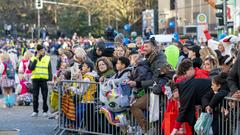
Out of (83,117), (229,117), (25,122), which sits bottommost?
(25,122)

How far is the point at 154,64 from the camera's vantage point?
33.8 feet

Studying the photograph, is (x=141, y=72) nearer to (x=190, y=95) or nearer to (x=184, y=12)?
(x=190, y=95)

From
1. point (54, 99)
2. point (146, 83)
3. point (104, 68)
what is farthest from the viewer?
point (54, 99)

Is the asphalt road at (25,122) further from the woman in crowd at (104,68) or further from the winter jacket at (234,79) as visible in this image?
the winter jacket at (234,79)

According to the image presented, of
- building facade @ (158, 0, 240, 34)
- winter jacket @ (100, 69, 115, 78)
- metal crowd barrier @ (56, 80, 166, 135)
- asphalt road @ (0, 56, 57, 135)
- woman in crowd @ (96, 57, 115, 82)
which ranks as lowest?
asphalt road @ (0, 56, 57, 135)

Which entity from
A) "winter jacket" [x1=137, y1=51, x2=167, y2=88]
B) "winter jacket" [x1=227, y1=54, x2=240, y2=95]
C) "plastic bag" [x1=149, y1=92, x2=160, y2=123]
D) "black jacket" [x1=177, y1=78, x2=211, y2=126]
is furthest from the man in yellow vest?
"winter jacket" [x1=227, y1=54, x2=240, y2=95]

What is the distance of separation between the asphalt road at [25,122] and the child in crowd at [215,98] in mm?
4689

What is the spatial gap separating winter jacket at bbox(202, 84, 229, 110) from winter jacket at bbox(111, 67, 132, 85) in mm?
2133

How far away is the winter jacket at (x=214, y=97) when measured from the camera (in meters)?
8.32

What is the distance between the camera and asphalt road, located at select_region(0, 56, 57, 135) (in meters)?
12.6

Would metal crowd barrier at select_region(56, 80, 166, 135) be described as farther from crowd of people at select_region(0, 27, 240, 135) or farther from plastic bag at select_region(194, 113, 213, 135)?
plastic bag at select_region(194, 113, 213, 135)

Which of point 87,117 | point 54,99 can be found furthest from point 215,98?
point 54,99

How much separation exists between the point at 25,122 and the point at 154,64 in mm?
4660

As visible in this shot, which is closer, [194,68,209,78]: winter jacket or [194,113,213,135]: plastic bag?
[194,113,213,135]: plastic bag
